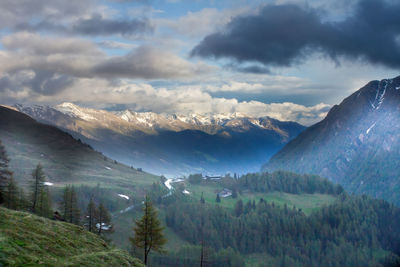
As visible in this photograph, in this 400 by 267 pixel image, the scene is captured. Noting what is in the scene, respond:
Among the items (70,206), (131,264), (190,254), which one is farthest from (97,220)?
(190,254)

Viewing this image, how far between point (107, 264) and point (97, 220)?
68.4 m

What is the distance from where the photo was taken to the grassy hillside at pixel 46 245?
100 ft

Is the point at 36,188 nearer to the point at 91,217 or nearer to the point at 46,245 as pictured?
the point at 91,217

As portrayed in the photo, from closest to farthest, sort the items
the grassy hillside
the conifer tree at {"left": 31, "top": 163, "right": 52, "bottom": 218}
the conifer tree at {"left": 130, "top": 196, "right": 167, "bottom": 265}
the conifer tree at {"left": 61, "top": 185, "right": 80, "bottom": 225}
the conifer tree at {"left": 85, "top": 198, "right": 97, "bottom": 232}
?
1. the grassy hillside
2. the conifer tree at {"left": 130, "top": 196, "right": 167, "bottom": 265}
3. the conifer tree at {"left": 31, "top": 163, "right": 52, "bottom": 218}
4. the conifer tree at {"left": 85, "top": 198, "right": 97, "bottom": 232}
5. the conifer tree at {"left": 61, "top": 185, "right": 80, "bottom": 225}

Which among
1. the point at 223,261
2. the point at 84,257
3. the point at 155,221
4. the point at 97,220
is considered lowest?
the point at 223,261

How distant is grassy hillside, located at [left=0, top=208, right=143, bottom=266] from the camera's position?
30.5m

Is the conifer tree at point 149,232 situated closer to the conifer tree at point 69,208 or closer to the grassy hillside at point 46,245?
the grassy hillside at point 46,245

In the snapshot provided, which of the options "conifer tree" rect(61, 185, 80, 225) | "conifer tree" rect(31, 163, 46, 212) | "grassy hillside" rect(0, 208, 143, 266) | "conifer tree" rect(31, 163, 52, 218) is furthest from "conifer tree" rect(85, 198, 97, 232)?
"grassy hillside" rect(0, 208, 143, 266)

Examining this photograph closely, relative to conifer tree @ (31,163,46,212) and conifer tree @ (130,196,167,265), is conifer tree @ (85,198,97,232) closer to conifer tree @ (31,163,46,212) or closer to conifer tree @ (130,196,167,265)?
conifer tree @ (31,163,46,212)

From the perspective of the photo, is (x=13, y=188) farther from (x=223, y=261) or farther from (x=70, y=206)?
(x=223, y=261)

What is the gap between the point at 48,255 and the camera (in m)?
34.3

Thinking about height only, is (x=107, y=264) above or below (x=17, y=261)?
below

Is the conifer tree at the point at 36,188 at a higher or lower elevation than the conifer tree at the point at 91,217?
higher

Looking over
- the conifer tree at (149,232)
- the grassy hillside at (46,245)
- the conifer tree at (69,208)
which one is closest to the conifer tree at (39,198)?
the conifer tree at (69,208)
